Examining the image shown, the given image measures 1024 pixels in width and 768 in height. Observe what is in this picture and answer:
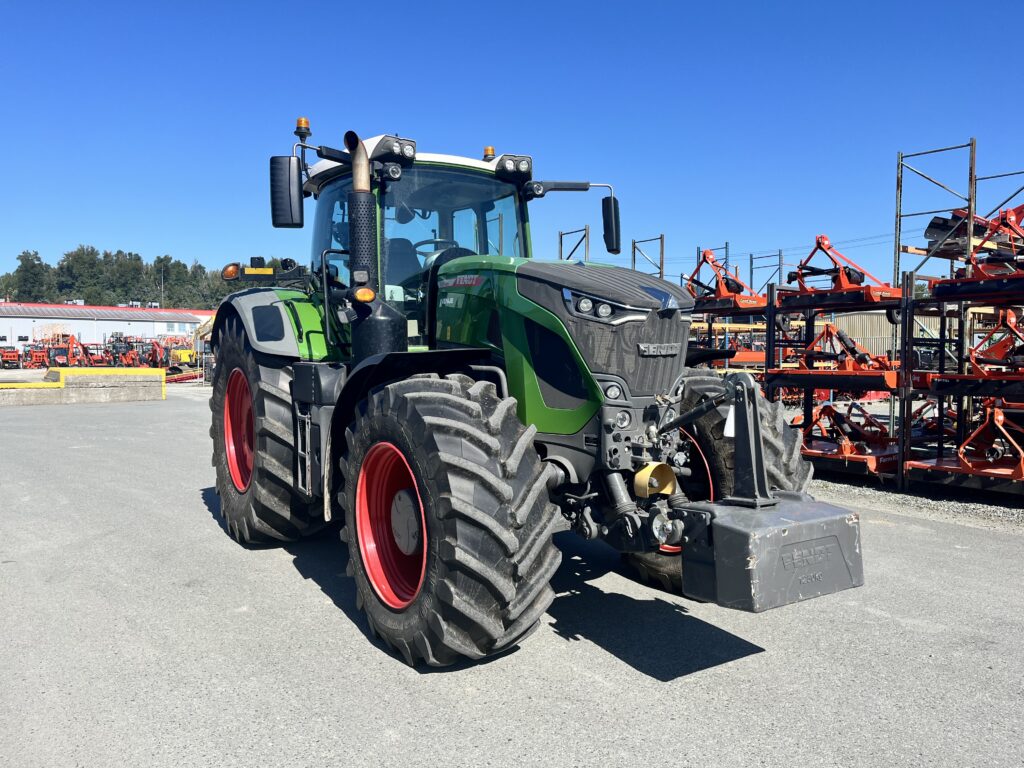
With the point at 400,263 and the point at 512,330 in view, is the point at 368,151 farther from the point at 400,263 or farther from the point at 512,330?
the point at 512,330

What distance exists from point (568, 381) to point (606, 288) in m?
0.50

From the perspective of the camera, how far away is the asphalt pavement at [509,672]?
3016 millimetres

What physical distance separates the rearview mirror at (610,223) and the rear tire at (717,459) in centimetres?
152

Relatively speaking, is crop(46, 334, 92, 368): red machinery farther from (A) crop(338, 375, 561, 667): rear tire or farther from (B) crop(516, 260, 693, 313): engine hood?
(B) crop(516, 260, 693, 313): engine hood

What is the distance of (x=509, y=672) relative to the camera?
3.69 m

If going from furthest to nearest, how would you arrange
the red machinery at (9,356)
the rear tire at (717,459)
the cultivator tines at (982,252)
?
the red machinery at (9,356) → the cultivator tines at (982,252) → the rear tire at (717,459)

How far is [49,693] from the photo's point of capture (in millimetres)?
3484

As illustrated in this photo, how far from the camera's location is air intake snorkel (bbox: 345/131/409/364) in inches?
178

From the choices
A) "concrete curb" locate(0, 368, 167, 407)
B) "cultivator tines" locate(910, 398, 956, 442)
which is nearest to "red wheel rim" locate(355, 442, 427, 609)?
"cultivator tines" locate(910, 398, 956, 442)

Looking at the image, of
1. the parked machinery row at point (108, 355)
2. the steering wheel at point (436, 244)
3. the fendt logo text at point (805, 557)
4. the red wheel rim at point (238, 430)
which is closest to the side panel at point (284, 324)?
the red wheel rim at point (238, 430)

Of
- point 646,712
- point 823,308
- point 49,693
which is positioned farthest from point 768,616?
point 823,308

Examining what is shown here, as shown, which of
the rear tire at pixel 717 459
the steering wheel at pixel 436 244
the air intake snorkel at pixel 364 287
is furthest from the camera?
the steering wheel at pixel 436 244

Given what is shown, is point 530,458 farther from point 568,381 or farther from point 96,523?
point 96,523

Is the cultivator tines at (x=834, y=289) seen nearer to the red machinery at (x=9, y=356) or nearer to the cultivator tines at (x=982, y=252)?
the cultivator tines at (x=982, y=252)
